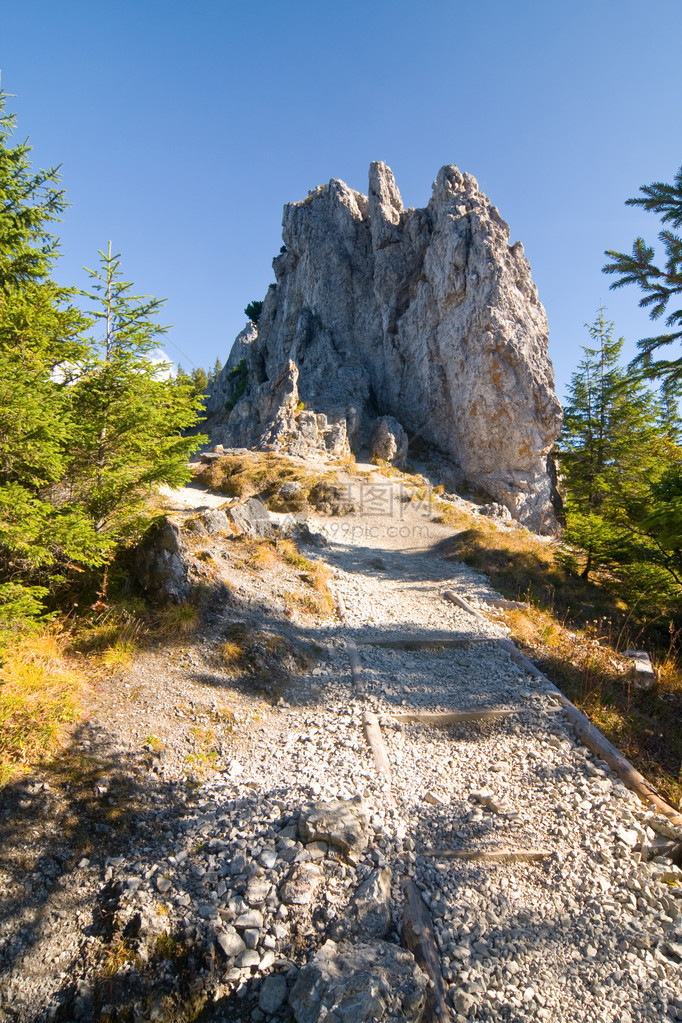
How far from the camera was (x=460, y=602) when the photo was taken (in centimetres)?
1077

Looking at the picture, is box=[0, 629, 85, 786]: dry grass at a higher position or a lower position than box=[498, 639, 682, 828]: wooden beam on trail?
higher

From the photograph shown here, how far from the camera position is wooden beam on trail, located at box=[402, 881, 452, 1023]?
2842 mm

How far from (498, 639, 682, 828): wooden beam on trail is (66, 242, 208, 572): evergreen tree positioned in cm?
680

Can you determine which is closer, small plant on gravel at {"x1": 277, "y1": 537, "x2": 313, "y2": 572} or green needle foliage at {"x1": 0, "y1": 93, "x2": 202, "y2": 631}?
→ green needle foliage at {"x1": 0, "y1": 93, "x2": 202, "y2": 631}

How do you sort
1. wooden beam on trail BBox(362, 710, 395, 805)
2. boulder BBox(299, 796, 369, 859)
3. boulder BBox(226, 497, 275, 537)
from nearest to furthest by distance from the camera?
boulder BBox(299, 796, 369, 859)
wooden beam on trail BBox(362, 710, 395, 805)
boulder BBox(226, 497, 275, 537)

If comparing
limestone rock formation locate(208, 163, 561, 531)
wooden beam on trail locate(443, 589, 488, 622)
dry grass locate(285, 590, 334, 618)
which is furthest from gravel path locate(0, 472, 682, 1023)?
limestone rock formation locate(208, 163, 561, 531)

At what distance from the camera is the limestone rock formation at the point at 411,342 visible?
35781 millimetres

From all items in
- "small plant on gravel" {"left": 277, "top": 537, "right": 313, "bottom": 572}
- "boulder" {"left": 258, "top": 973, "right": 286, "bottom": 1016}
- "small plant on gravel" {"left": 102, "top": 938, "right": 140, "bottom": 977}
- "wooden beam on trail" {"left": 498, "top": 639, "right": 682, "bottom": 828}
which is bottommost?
"boulder" {"left": 258, "top": 973, "right": 286, "bottom": 1016}

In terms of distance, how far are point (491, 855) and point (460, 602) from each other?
6.88 meters

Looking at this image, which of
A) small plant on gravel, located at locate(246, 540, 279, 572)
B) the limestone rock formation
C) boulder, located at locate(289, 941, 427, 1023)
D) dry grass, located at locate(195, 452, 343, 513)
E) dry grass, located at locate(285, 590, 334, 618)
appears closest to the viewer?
boulder, located at locate(289, 941, 427, 1023)

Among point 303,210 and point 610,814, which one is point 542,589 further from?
point 303,210

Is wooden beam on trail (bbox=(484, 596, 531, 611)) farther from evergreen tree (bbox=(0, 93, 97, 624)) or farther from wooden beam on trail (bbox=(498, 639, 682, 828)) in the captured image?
evergreen tree (bbox=(0, 93, 97, 624))

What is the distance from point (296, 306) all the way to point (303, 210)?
10.8 meters

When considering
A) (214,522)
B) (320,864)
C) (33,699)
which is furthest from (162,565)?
(320,864)
